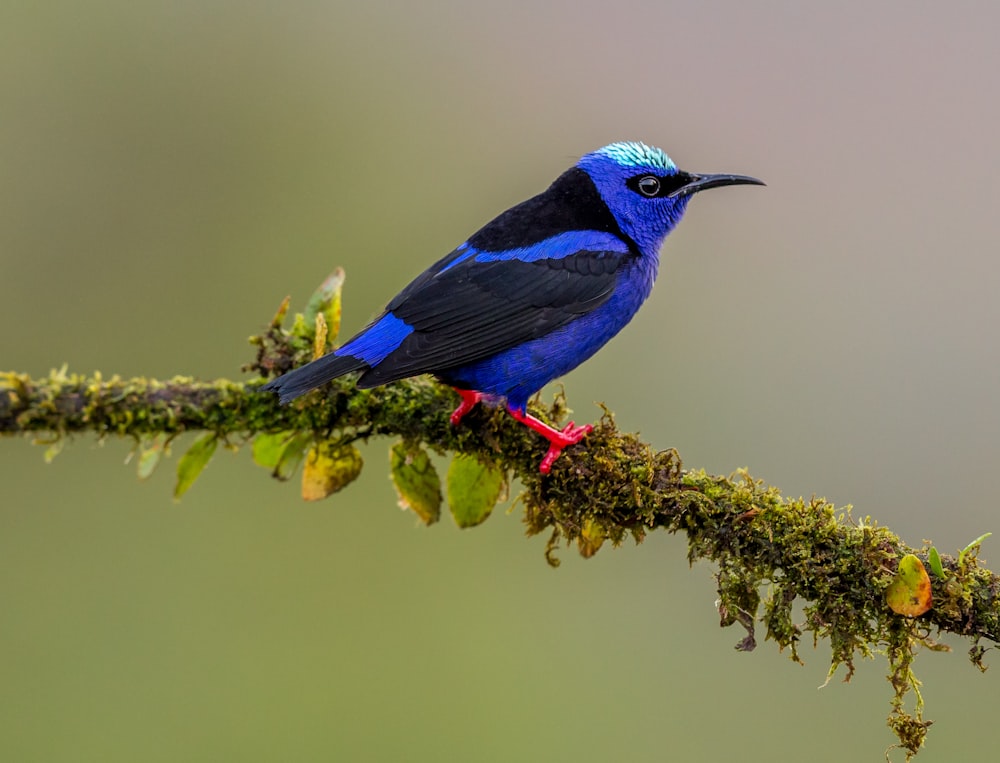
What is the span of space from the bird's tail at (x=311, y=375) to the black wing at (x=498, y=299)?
0.32 metres

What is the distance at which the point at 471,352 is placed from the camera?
358 cm

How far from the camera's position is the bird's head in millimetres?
4191

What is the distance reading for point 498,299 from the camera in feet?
12.4

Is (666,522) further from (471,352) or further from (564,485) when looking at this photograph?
(471,352)

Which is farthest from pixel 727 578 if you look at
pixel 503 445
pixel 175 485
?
pixel 175 485

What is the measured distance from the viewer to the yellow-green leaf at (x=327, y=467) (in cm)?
349

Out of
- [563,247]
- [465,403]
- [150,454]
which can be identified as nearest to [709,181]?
[563,247]

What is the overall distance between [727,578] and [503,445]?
3.16 ft

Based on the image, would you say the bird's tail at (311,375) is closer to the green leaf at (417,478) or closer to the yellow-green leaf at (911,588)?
the green leaf at (417,478)

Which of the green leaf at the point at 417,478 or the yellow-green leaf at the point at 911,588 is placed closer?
the yellow-green leaf at the point at 911,588

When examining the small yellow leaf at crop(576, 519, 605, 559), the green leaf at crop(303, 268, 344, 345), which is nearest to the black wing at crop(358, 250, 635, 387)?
the green leaf at crop(303, 268, 344, 345)

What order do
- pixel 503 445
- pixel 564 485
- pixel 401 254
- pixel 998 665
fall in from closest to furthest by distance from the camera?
pixel 564 485, pixel 503 445, pixel 998 665, pixel 401 254

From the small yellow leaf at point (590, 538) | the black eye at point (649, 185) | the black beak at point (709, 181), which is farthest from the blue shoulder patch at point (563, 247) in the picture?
the small yellow leaf at point (590, 538)

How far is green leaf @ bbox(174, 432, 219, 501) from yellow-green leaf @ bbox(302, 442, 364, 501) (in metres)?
0.33
